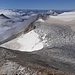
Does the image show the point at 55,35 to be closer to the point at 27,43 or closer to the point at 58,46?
the point at 27,43

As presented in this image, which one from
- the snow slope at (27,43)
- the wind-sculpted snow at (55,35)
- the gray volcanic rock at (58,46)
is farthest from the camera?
the snow slope at (27,43)

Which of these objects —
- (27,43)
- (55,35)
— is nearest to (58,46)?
(55,35)

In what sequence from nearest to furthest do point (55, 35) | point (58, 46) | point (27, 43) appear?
point (58, 46), point (55, 35), point (27, 43)

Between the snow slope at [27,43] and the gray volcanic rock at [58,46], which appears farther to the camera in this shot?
the snow slope at [27,43]

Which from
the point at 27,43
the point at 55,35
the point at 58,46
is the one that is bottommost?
the point at 27,43

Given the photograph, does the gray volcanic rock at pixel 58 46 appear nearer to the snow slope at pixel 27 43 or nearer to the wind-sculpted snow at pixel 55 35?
the wind-sculpted snow at pixel 55 35

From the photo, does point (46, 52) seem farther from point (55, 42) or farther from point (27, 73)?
point (27, 73)

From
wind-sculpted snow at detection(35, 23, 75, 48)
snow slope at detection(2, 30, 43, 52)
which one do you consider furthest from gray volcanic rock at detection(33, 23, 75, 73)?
snow slope at detection(2, 30, 43, 52)

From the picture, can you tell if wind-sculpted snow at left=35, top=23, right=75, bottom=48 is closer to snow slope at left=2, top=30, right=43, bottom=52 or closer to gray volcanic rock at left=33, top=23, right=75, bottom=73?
gray volcanic rock at left=33, top=23, right=75, bottom=73

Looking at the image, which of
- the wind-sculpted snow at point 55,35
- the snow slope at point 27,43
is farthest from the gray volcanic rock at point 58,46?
the snow slope at point 27,43

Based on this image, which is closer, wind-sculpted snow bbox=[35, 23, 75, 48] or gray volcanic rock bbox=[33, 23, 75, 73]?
gray volcanic rock bbox=[33, 23, 75, 73]

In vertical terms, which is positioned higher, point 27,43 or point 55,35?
point 55,35
